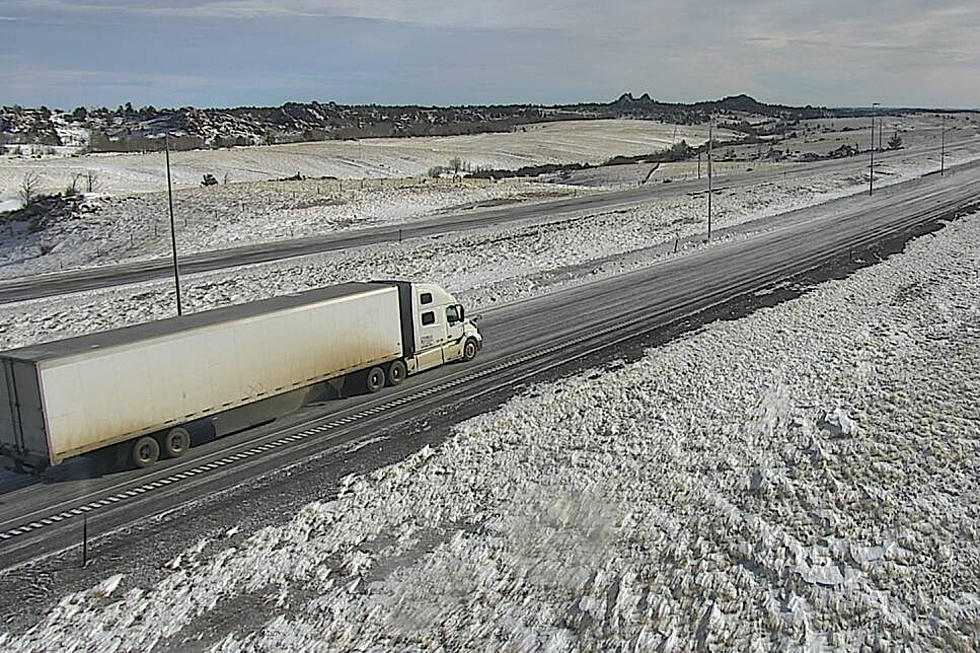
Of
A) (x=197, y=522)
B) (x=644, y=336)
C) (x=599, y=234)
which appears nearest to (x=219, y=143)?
(x=599, y=234)

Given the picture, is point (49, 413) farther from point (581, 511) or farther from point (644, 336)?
point (644, 336)

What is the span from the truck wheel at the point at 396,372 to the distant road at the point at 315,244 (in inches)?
992

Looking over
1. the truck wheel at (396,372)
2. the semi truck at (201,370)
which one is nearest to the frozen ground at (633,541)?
the truck wheel at (396,372)

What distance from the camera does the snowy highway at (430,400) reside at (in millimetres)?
16953

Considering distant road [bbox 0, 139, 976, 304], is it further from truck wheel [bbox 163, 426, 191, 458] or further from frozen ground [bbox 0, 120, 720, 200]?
frozen ground [bbox 0, 120, 720, 200]

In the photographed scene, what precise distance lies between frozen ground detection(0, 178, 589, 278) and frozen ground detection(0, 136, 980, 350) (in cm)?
358

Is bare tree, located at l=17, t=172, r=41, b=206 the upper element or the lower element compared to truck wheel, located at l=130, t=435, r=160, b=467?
upper

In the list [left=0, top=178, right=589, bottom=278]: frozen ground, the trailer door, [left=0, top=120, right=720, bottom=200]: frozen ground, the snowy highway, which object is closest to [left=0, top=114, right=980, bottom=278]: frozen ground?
[left=0, top=178, right=589, bottom=278]: frozen ground

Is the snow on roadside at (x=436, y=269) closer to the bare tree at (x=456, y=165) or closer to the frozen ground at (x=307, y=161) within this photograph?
the frozen ground at (x=307, y=161)

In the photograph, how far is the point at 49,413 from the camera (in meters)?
17.0

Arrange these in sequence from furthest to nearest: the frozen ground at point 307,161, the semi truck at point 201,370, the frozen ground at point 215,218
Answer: the frozen ground at point 307,161 → the frozen ground at point 215,218 → the semi truck at point 201,370

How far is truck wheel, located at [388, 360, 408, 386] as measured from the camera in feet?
81.7

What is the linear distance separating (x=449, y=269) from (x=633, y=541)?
31.9 metres

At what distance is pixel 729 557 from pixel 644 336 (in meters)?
16.0
